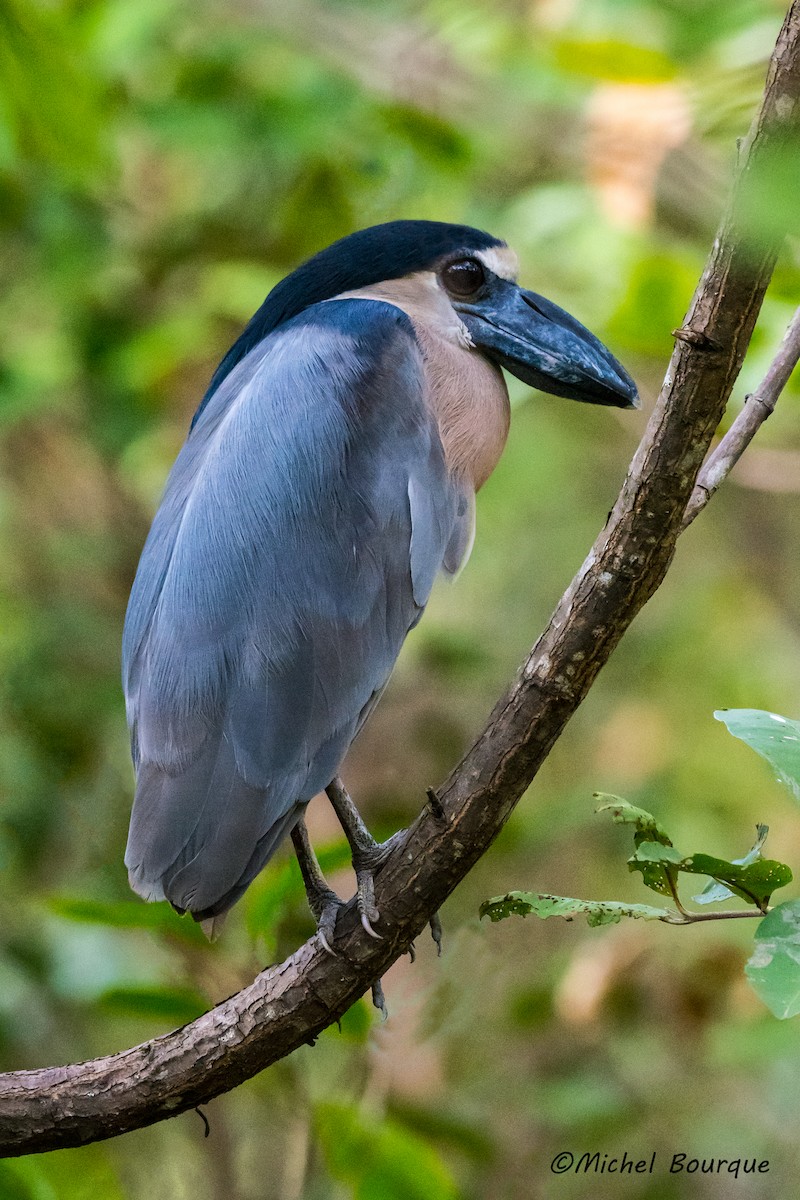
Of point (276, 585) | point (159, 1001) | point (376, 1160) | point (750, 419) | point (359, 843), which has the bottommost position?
point (376, 1160)

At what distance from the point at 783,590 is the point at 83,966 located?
9.90 feet

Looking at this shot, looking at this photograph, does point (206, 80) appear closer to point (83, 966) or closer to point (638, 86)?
point (638, 86)

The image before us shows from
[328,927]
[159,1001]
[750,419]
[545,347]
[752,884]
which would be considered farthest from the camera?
[545,347]

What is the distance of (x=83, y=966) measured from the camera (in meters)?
2.96

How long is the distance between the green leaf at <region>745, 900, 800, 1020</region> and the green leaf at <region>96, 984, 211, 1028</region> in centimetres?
110

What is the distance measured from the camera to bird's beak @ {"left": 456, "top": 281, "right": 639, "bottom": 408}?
2455 millimetres

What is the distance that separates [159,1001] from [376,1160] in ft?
1.57

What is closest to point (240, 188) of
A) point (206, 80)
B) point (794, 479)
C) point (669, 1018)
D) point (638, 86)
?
point (206, 80)

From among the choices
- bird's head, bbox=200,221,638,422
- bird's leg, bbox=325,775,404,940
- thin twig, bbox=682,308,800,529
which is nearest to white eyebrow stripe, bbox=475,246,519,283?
bird's head, bbox=200,221,638,422

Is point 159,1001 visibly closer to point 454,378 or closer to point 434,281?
point 454,378

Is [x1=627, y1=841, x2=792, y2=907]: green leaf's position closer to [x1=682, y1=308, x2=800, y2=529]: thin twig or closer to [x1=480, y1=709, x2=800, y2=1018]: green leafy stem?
[x1=480, y1=709, x2=800, y2=1018]: green leafy stem

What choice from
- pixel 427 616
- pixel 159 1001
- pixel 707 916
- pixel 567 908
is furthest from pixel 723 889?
pixel 427 616

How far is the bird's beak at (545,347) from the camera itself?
2455 millimetres

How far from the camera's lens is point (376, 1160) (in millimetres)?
2176
